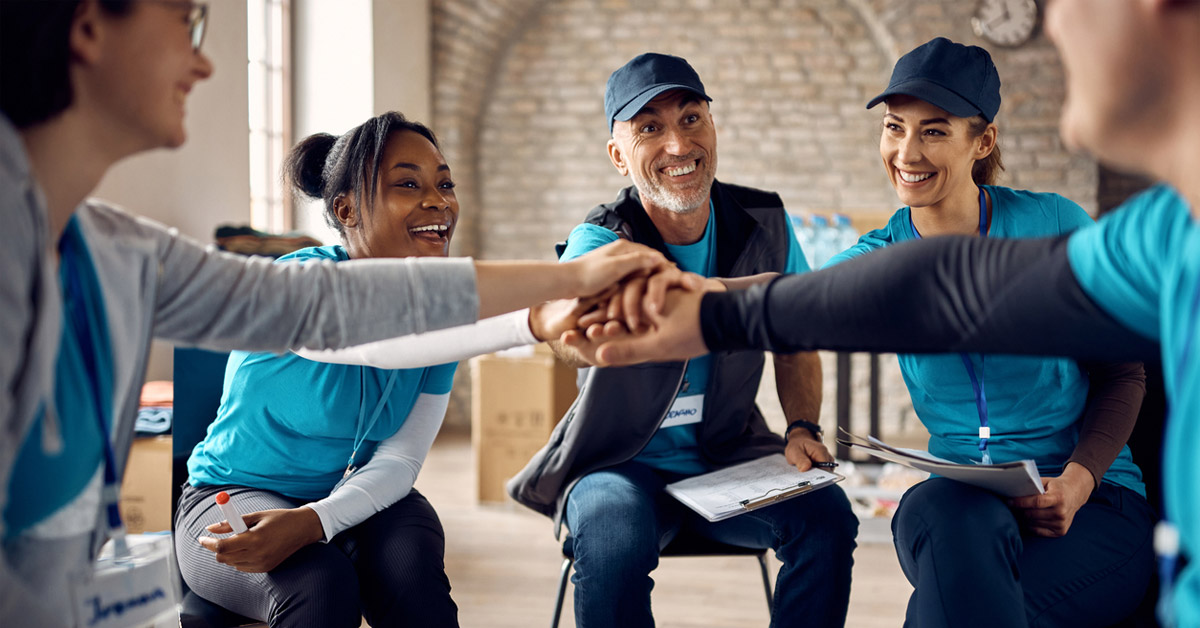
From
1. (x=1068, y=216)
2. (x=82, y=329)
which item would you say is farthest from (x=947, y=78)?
(x=82, y=329)

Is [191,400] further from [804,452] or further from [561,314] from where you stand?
[804,452]

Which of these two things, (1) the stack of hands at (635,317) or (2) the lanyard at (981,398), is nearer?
(1) the stack of hands at (635,317)

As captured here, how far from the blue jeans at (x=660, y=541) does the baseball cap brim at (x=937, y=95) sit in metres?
0.80

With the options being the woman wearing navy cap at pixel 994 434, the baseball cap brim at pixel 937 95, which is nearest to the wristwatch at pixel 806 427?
the woman wearing navy cap at pixel 994 434

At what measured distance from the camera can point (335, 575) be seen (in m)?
1.55

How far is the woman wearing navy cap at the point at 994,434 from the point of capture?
4.89 feet

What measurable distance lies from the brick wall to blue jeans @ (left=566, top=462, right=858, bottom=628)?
405 cm

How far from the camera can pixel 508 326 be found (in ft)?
5.68

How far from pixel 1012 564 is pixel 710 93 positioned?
15.5 feet

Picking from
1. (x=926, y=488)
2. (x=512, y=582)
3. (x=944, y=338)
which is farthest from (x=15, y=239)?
(x=512, y=582)

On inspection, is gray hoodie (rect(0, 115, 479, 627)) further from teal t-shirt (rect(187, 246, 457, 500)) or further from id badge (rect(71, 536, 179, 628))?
teal t-shirt (rect(187, 246, 457, 500))

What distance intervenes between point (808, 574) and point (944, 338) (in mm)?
820

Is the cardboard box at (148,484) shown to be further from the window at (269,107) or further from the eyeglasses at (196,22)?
the window at (269,107)

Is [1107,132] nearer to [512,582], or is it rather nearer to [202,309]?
[202,309]
